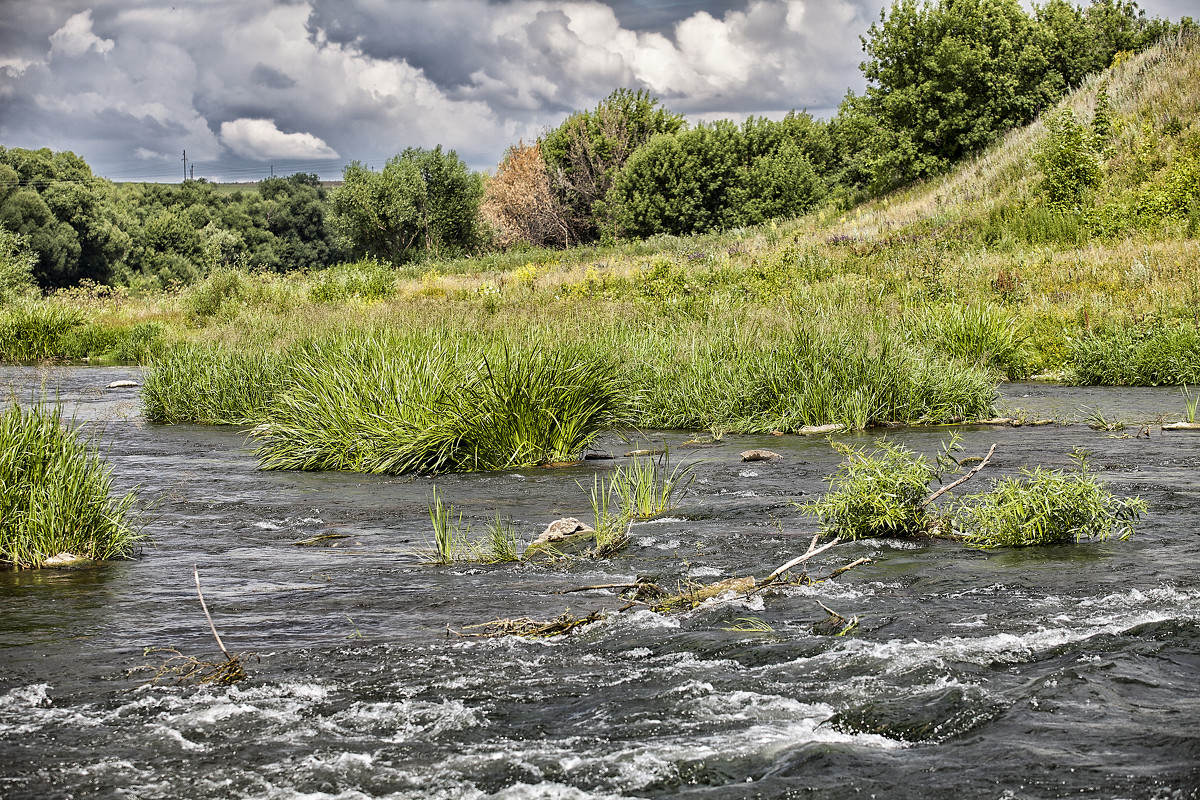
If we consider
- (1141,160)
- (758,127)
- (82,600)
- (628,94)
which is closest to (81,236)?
(628,94)

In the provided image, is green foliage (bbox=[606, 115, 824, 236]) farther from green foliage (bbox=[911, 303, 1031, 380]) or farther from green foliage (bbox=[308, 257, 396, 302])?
green foliage (bbox=[911, 303, 1031, 380])

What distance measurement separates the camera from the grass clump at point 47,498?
5.63 m

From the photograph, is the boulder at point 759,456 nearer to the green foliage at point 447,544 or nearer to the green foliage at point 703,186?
the green foliage at point 447,544

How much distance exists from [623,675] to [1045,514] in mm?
2932

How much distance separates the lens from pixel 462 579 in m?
5.39

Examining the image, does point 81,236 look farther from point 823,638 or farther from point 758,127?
point 823,638

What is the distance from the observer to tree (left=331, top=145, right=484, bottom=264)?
5909cm

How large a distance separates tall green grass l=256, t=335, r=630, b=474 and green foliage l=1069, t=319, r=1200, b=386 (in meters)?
8.43

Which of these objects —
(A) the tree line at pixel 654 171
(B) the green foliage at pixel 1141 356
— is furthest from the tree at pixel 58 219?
(B) the green foliage at pixel 1141 356

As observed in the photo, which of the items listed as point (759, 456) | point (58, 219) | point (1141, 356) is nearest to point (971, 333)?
point (1141, 356)

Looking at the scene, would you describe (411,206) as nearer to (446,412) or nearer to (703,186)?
(703,186)

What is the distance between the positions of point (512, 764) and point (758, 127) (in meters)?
54.0

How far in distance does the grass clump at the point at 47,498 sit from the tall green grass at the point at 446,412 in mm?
3383

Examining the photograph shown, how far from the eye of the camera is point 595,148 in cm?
5862
